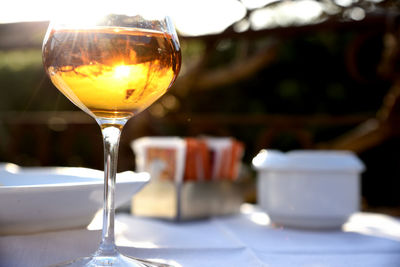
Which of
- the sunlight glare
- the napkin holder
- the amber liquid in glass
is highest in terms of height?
the amber liquid in glass

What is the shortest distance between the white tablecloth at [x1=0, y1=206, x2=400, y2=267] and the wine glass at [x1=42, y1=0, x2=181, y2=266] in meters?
0.11

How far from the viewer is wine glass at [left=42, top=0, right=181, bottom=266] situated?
762mm

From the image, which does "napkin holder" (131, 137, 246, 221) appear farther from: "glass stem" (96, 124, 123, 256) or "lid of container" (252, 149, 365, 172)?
"glass stem" (96, 124, 123, 256)

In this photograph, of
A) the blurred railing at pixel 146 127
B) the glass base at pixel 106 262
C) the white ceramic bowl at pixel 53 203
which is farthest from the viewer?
the blurred railing at pixel 146 127

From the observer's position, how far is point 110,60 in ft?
2.50

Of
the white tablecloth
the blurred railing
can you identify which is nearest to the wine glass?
the white tablecloth

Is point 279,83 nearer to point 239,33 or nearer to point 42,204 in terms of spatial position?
point 239,33

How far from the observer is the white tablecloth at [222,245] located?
82cm

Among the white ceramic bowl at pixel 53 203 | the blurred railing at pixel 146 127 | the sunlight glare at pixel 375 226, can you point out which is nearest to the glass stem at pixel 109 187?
the white ceramic bowl at pixel 53 203

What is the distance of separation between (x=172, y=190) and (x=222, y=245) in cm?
39

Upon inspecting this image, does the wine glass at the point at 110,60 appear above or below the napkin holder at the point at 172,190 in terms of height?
above

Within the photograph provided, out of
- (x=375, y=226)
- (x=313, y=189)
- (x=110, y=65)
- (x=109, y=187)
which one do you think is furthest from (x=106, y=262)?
(x=375, y=226)

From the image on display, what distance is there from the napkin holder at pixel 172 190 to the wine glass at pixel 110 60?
20.8 inches

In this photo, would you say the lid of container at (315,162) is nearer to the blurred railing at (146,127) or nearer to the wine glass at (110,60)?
the wine glass at (110,60)
